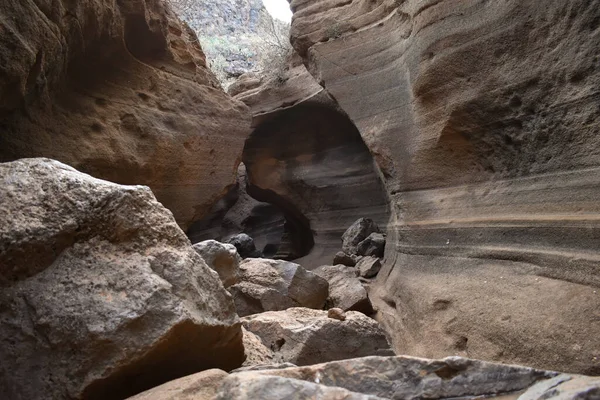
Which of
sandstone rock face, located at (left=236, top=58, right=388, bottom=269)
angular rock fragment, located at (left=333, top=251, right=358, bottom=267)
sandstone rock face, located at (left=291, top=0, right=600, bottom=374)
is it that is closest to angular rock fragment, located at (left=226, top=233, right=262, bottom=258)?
sandstone rock face, located at (left=236, top=58, right=388, bottom=269)

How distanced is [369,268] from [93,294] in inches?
205

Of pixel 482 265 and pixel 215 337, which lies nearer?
pixel 215 337

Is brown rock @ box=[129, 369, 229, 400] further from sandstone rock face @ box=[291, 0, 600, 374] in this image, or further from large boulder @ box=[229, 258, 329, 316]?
large boulder @ box=[229, 258, 329, 316]

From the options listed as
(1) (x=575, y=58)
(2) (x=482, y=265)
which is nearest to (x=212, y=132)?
(2) (x=482, y=265)

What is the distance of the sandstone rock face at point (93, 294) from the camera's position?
1680mm

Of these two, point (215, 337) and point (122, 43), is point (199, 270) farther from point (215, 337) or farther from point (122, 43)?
point (122, 43)

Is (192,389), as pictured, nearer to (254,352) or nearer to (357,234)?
(254,352)

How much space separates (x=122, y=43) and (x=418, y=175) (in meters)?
3.78

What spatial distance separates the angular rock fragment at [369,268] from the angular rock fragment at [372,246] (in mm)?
439

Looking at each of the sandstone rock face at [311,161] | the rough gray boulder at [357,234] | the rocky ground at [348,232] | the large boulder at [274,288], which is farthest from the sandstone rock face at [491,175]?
the sandstone rock face at [311,161]

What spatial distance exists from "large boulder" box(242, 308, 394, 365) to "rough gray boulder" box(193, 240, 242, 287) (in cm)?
48

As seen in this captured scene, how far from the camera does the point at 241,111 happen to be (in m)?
7.76

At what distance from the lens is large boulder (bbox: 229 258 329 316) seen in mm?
4426

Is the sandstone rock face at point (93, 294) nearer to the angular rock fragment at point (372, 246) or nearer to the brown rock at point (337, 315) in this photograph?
the brown rock at point (337, 315)
